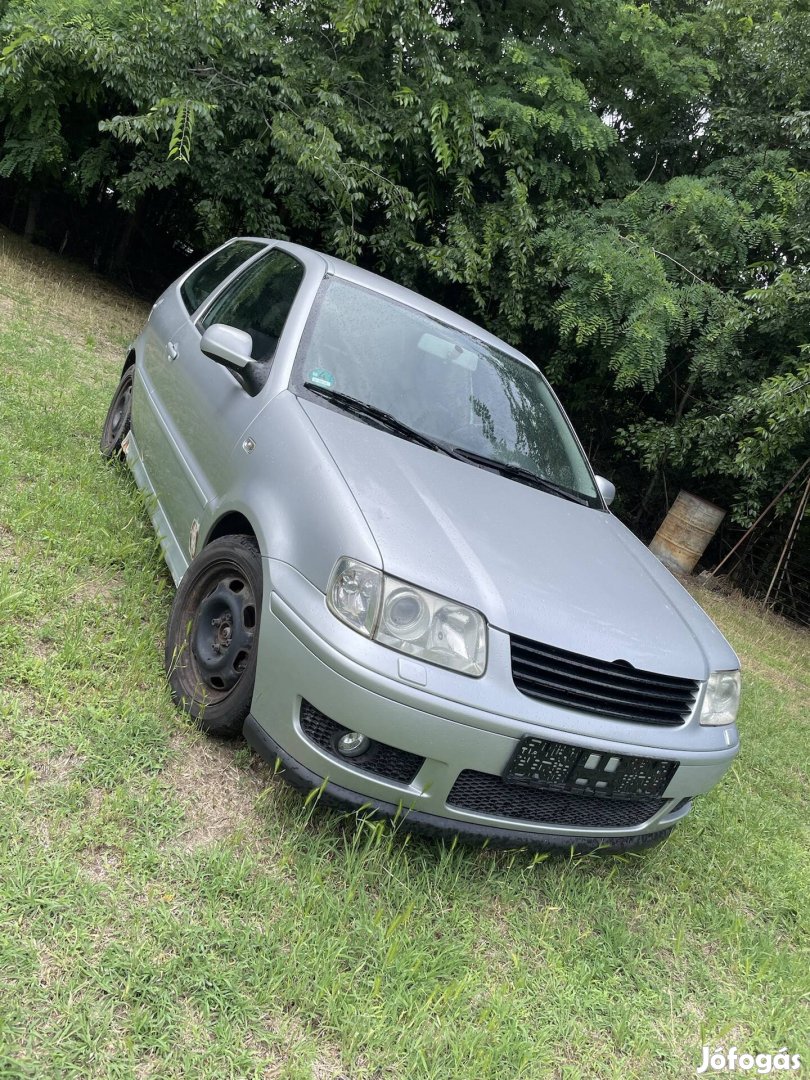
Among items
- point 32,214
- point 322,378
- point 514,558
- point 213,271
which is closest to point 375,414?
point 322,378

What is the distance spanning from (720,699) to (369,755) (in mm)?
1186

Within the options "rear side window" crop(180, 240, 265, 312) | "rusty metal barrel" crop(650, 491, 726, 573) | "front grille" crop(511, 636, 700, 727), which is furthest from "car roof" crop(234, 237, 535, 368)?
"rusty metal barrel" crop(650, 491, 726, 573)

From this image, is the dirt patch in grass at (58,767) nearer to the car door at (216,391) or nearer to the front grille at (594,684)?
the car door at (216,391)

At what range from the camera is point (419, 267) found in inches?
423

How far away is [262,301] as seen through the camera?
11.3 feet

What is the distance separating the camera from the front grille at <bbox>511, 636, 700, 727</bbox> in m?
2.18

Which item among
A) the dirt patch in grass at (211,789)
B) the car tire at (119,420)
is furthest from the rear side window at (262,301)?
the dirt patch in grass at (211,789)

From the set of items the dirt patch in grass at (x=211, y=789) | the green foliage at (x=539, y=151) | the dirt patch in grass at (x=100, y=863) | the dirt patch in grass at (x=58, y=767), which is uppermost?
the green foliage at (x=539, y=151)

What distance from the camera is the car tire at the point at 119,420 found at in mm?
4555

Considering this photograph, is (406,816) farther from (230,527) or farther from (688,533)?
(688,533)

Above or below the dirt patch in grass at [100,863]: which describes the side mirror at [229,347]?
above

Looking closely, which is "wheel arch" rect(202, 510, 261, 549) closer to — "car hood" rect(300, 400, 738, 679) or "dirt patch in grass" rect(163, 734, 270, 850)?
"car hood" rect(300, 400, 738, 679)

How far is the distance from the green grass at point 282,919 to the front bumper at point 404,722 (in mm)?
204

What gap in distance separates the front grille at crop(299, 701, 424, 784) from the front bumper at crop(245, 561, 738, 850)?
1 cm
